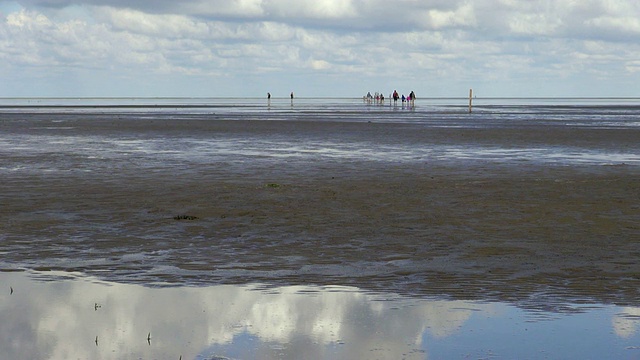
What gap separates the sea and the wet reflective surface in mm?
25

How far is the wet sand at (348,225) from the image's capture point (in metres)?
11.0

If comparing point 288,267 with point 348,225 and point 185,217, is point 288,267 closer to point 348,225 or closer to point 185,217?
point 348,225

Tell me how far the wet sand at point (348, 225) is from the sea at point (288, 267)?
0.05m

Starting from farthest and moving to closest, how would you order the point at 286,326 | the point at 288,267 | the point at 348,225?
the point at 348,225
the point at 288,267
the point at 286,326

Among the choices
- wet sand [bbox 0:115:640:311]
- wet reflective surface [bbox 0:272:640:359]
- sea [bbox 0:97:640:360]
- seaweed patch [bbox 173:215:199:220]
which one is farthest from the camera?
seaweed patch [bbox 173:215:199:220]

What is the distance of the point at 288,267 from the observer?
38.1ft

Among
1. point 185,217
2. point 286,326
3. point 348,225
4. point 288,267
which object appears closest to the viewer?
point 286,326

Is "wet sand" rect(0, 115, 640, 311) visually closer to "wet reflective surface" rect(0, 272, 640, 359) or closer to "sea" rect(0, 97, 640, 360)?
"sea" rect(0, 97, 640, 360)

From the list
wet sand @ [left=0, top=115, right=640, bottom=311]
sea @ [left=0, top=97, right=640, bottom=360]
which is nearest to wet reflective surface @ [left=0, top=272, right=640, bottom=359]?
sea @ [left=0, top=97, right=640, bottom=360]

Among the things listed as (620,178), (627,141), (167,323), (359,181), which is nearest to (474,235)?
(167,323)

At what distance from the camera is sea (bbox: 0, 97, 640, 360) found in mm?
8008

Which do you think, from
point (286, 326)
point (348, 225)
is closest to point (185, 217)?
point (348, 225)

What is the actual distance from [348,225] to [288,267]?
3.70 meters

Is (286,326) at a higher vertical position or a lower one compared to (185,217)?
higher
